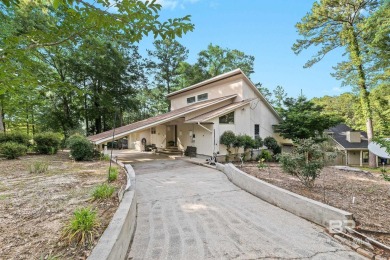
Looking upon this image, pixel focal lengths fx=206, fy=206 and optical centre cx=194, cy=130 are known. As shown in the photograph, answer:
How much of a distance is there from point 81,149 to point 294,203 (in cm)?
1142

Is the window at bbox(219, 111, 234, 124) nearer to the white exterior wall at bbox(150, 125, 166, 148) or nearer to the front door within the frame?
the front door

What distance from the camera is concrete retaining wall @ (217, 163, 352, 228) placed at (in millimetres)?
4288

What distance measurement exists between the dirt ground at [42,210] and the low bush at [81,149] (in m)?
4.19

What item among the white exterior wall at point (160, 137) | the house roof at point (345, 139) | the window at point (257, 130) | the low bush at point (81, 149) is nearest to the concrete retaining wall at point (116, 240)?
the low bush at point (81, 149)

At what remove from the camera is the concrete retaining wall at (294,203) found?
14.1 feet

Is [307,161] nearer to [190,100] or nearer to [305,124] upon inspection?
[305,124]

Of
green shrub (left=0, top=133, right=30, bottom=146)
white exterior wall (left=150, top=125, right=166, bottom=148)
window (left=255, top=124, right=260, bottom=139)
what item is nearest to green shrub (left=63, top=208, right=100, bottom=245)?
green shrub (left=0, top=133, right=30, bottom=146)

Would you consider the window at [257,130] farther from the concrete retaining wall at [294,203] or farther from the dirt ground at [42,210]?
the dirt ground at [42,210]

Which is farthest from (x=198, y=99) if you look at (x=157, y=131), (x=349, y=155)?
(x=349, y=155)

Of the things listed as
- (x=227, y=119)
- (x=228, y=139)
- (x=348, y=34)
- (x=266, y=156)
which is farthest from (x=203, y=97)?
(x=348, y=34)

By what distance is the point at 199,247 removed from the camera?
3561 mm

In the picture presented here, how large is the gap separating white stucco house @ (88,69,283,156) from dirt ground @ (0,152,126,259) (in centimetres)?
489

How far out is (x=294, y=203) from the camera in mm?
5086

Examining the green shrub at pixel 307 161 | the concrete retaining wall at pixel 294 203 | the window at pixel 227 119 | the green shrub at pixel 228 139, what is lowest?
the concrete retaining wall at pixel 294 203
